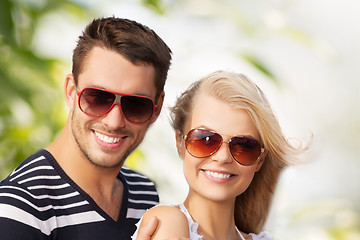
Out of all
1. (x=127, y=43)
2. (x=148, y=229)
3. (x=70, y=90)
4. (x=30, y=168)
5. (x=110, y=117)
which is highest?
(x=127, y=43)

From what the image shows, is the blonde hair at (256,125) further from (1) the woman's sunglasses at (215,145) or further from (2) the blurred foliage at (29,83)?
(2) the blurred foliage at (29,83)

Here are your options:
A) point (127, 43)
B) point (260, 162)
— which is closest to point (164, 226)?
point (260, 162)

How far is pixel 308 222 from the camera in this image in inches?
187

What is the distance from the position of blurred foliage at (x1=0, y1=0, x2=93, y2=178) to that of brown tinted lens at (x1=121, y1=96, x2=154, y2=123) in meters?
1.16

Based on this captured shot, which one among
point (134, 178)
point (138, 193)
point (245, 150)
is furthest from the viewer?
point (134, 178)

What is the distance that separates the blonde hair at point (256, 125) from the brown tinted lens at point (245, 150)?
0.05 meters

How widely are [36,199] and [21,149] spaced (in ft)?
4.73

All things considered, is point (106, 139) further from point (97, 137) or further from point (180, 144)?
point (180, 144)

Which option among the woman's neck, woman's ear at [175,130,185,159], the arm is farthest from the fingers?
woman's ear at [175,130,185,159]

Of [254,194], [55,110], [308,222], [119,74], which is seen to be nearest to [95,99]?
[119,74]

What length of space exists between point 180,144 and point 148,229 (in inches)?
13.4

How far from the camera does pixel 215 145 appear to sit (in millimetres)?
1665

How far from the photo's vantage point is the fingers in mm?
1592

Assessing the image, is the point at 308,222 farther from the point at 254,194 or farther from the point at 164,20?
the point at 254,194
